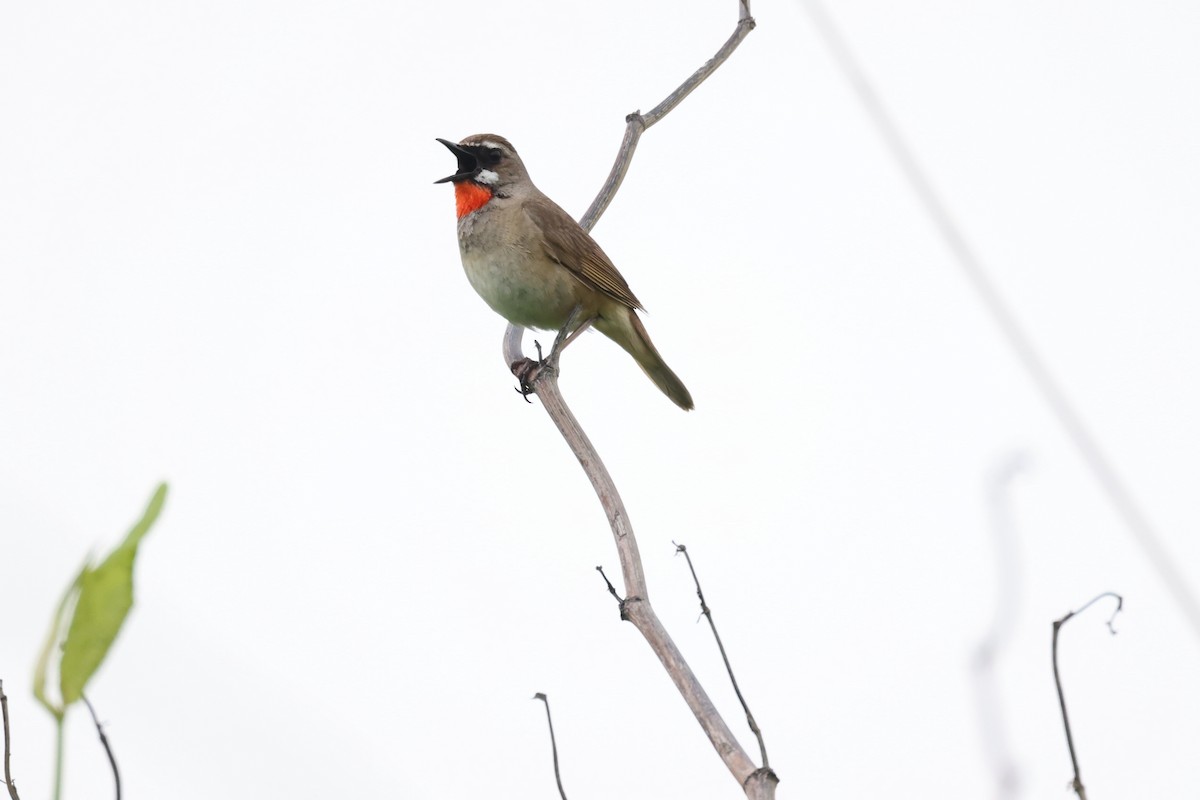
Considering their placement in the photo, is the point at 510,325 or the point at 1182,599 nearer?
the point at 1182,599

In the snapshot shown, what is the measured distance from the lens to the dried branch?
5.81ft

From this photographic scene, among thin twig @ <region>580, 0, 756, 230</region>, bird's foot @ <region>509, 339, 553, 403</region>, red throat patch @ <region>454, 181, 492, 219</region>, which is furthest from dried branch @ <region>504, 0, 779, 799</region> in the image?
red throat patch @ <region>454, 181, 492, 219</region>

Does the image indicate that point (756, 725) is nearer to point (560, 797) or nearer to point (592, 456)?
point (560, 797)

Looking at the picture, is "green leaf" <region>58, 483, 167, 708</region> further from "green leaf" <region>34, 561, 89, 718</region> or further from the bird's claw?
the bird's claw

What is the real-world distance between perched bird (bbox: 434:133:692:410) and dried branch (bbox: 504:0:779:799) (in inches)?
50.9

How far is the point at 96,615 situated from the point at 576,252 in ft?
17.1

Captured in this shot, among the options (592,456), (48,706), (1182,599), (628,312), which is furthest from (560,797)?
(628,312)

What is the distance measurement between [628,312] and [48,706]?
5.55 meters

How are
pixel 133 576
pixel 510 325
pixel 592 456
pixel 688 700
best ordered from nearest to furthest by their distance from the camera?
pixel 133 576, pixel 688 700, pixel 592 456, pixel 510 325

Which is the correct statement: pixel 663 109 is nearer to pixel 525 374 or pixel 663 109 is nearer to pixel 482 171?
pixel 525 374

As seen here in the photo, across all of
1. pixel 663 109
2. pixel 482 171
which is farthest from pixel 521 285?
pixel 663 109

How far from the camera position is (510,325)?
19.2 feet

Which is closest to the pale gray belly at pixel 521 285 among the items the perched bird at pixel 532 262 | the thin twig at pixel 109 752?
the perched bird at pixel 532 262

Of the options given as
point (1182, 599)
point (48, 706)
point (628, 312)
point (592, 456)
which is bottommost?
point (1182, 599)
